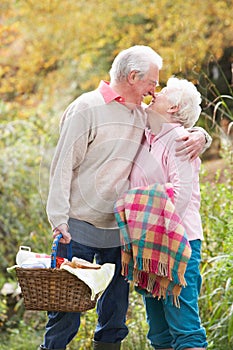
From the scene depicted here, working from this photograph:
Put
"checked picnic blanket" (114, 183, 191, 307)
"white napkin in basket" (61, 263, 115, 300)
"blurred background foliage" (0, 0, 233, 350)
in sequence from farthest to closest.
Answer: "blurred background foliage" (0, 0, 233, 350) < "checked picnic blanket" (114, 183, 191, 307) < "white napkin in basket" (61, 263, 115, 300)

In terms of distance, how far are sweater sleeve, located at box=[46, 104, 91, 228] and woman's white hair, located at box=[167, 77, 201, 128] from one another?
16.7 inches

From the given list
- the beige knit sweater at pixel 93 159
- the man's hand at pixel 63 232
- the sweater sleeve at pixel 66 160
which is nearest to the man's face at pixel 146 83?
the beige knit sweater at pixel 93 159

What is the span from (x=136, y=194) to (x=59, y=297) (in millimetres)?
590

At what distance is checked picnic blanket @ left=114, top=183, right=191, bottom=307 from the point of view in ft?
10.7

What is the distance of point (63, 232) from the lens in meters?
3.30

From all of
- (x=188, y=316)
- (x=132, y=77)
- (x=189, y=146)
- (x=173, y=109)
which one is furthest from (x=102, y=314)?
(x=132, y=77)

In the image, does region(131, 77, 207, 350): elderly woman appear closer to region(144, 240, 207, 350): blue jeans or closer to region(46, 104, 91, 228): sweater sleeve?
region(144, 240, 207, 350): blue jeans

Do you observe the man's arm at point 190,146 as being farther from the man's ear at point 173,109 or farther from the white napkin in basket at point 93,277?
the white napkin in basket at point 93,277

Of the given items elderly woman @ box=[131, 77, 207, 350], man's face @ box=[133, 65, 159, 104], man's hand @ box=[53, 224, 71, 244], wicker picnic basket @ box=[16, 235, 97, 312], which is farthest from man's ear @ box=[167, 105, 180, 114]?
wicker picnic basket @ box=[16, 235, 97, 312]

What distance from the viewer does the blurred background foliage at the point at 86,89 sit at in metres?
4.34

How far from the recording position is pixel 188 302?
336 centimetres

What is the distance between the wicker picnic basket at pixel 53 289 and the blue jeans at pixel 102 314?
0.78ft

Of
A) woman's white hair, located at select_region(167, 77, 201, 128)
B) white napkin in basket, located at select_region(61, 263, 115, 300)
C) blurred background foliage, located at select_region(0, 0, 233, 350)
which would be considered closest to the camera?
white napkin in basket, located at select_region(61, 263, 115, 300)

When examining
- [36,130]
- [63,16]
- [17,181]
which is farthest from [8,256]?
[63,16]
